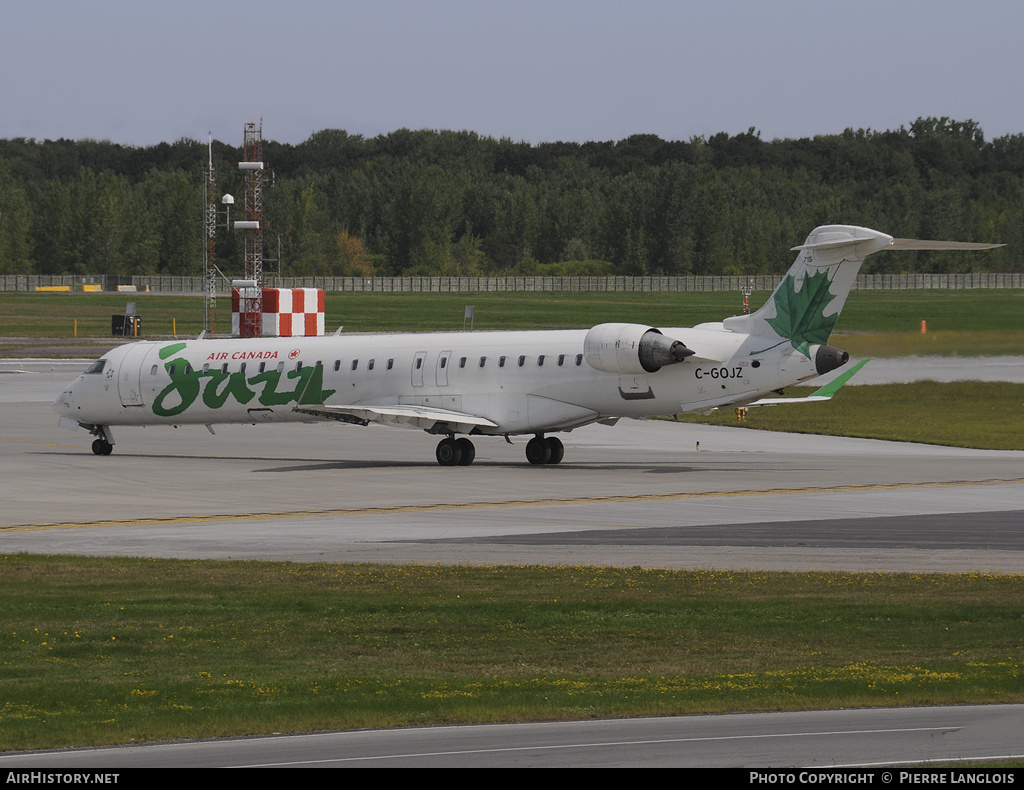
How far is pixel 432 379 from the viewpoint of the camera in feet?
141

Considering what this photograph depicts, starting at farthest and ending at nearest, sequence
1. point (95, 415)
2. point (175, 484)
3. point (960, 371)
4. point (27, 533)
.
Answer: point (960, 371)
point (95, 415)
point (175, 484)
point (27, 533)

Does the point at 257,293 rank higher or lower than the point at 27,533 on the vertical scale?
higher

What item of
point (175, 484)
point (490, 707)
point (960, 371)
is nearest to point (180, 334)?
point (960, 371)

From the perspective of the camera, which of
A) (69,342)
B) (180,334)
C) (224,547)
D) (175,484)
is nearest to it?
(224,547)

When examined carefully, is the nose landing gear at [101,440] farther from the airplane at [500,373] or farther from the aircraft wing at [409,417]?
the aircraft wing at [409,417]

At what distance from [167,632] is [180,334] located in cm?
9790

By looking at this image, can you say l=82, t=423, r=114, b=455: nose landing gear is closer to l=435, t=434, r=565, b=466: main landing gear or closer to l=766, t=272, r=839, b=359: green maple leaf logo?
l=435, t=434, r=565, b=466: main landing gear

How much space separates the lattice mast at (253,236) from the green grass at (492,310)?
16.4m

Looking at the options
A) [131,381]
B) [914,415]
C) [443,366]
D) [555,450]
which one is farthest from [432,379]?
[914,415]

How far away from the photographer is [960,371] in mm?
72062

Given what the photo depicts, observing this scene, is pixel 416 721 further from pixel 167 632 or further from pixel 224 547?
pixel 224 547

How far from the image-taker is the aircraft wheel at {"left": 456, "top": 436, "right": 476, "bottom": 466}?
42.2 m

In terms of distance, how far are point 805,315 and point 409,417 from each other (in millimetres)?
11429
